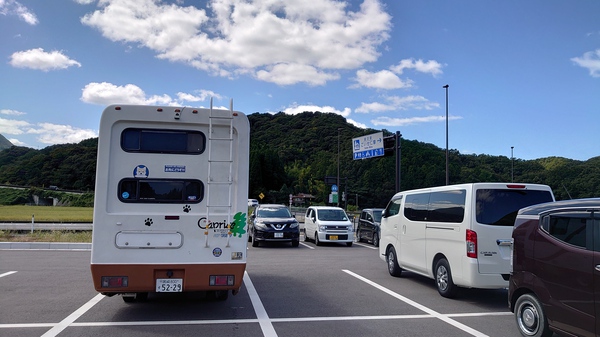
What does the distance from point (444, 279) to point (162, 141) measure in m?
5.68

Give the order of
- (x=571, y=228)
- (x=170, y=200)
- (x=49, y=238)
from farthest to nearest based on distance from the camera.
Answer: (x=49, y=238) → (x=170, y=200) → (x=571, y=228)

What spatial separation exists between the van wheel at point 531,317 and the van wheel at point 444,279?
2.30m

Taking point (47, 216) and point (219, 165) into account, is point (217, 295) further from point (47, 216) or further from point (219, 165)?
point (47, 216)

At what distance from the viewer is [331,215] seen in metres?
19.8

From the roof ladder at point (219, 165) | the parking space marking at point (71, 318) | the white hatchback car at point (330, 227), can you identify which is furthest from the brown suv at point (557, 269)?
the white hatchback car at point (330, 227)

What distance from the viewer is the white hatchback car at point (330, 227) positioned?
18781 millimetres

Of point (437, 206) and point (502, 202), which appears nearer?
point (502, 202)

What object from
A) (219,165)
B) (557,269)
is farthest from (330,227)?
Answer: (557,269)

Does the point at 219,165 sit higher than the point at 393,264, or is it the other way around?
the point at 219,165

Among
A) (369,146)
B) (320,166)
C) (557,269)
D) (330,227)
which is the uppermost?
(320,166)

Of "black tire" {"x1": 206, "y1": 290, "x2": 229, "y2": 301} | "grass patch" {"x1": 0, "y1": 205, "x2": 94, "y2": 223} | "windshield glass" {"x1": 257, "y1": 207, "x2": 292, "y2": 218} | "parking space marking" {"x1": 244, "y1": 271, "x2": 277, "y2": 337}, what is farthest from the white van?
"grass patch" {"x1": 0, "y1": 205, "x2": 94, "y2": 223}

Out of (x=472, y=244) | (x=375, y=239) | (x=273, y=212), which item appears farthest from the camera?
(x=375, y=239)

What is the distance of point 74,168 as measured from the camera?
81625 mm

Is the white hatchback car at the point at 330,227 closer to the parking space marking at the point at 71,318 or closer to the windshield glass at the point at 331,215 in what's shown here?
the windshield glass at the point at 331,215
